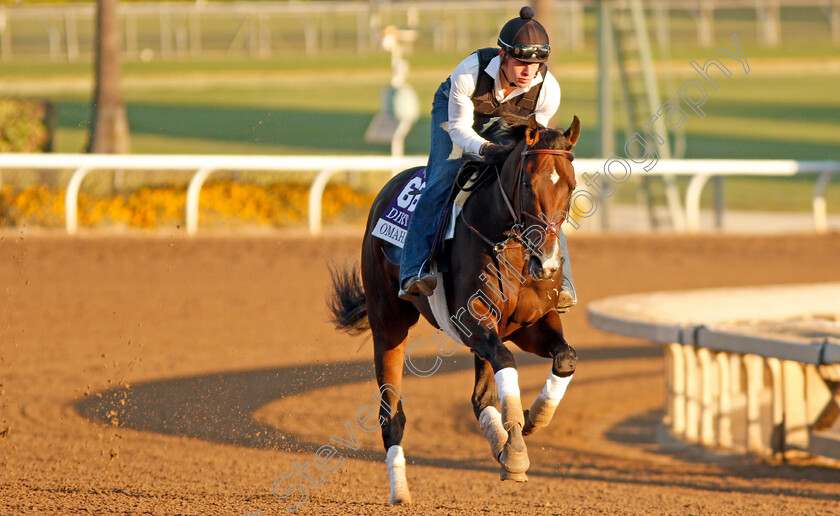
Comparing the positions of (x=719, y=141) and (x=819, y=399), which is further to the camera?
(x=719, y=141)

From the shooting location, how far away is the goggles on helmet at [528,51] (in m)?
4.41

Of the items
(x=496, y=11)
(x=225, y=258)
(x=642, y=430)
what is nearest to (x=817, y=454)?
(x=642, y=430)

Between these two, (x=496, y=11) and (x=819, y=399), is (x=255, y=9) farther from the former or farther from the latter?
(x=819, y=399)

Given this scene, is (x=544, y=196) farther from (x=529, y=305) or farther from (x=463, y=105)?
(x=463, y=105)

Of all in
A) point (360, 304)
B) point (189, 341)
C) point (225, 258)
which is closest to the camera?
point (360, 304)

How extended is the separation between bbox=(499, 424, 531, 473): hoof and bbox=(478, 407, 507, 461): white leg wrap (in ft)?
0.20

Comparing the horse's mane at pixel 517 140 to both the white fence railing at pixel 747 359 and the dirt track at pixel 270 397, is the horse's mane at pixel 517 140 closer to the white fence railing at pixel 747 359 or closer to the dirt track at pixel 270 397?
the dirt track at pixel 270 397

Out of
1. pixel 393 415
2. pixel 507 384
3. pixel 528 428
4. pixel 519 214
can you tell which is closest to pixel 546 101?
pixel 519 214

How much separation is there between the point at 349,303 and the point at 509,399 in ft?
5.82

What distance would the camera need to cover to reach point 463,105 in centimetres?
462

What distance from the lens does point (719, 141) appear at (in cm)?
2594

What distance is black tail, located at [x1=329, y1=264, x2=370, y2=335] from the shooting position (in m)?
5.82

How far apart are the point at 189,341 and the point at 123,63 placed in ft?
83.0

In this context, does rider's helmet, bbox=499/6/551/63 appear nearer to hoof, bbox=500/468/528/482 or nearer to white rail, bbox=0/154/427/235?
hoof, bbox=500/468/528/482
